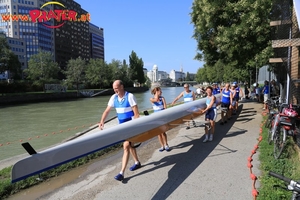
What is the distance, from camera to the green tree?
66875 mm

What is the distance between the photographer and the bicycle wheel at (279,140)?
200 inches

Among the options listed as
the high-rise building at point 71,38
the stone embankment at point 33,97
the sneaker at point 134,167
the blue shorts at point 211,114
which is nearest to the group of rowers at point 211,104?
the blue shorts at point 211,114

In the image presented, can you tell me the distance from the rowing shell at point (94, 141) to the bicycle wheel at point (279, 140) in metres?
2.26

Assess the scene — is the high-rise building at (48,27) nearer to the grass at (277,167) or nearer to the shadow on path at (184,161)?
the shadow on path at (184,161)

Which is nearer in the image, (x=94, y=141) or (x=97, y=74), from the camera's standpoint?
(x=94, y=141)

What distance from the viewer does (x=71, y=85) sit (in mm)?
62438

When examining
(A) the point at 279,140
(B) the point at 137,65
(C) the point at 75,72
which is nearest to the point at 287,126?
(A) the point at 279,140

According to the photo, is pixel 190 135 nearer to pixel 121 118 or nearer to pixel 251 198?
pixel 121 118

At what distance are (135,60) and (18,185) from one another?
→ 9344cm

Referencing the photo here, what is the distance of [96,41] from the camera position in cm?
15288

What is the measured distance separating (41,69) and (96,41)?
103587 mm

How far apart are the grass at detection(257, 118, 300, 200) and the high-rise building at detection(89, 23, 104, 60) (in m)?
148

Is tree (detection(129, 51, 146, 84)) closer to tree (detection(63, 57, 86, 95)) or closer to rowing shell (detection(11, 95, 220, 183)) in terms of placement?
tree (detection(63, 57, 86, 95))

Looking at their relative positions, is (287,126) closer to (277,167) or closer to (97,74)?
(277,167)
